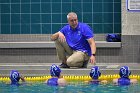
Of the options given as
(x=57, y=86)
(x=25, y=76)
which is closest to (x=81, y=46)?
(x=25, y=76)

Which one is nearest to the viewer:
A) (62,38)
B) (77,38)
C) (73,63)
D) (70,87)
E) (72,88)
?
(72,88)

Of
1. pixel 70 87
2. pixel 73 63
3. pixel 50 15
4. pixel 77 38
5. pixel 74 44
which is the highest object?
pixel 50 15

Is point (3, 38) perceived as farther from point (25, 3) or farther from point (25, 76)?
point (25, 76)

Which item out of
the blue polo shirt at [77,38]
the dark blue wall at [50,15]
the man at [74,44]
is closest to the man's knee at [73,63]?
the man at [74,44]

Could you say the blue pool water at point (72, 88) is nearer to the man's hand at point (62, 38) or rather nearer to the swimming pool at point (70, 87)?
the swimming pool at point (70, 87)

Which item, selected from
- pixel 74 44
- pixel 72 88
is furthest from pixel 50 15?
pixel 72 88

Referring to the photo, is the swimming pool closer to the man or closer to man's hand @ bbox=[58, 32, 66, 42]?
the man

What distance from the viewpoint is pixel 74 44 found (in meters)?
11.3

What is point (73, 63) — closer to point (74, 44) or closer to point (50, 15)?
point (74, 44)

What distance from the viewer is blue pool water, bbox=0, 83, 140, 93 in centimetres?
868

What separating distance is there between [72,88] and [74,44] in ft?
7.71

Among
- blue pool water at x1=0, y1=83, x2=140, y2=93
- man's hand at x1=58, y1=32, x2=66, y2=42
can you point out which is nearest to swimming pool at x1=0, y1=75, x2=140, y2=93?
blue pool water at x1=0, y1=83, x2=140, y2=93

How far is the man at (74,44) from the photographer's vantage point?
1107 centimetres

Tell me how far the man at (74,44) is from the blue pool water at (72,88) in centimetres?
143
